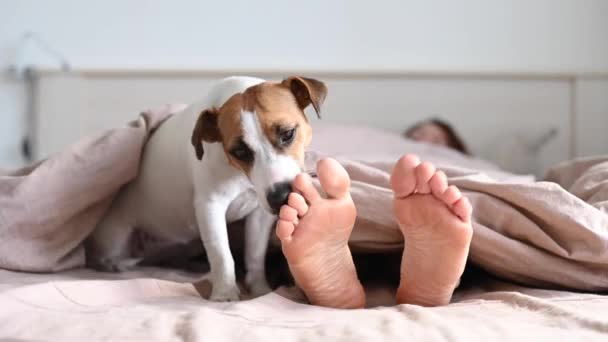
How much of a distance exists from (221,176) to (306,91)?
198mm

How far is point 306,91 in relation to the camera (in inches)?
44.6

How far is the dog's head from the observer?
1.02 metres

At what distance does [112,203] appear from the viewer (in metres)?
1.44

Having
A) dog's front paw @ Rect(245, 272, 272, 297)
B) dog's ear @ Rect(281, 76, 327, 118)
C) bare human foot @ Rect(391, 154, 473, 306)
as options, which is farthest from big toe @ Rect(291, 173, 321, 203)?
dog's front paw @ Rect(245, 272, 272, 297)

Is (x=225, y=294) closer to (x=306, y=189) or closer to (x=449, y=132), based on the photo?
(x=306, y=189)

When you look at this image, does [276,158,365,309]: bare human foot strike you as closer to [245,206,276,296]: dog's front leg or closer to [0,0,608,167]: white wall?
[245,206,276,296]: dog's front leg

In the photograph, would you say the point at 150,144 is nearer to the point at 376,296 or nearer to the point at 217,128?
the point at 217,128

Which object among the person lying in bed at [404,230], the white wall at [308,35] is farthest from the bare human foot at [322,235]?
the white wall at [308,35]

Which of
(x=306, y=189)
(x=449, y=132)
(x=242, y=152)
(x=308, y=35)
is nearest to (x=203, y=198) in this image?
(x=242, y=152)

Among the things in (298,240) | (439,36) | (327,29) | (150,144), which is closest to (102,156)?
(150,144)

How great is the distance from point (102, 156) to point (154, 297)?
387 mm

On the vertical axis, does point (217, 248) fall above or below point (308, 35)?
below

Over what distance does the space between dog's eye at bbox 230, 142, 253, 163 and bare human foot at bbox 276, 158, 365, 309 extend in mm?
140

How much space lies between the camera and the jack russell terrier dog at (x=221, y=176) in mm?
1048
